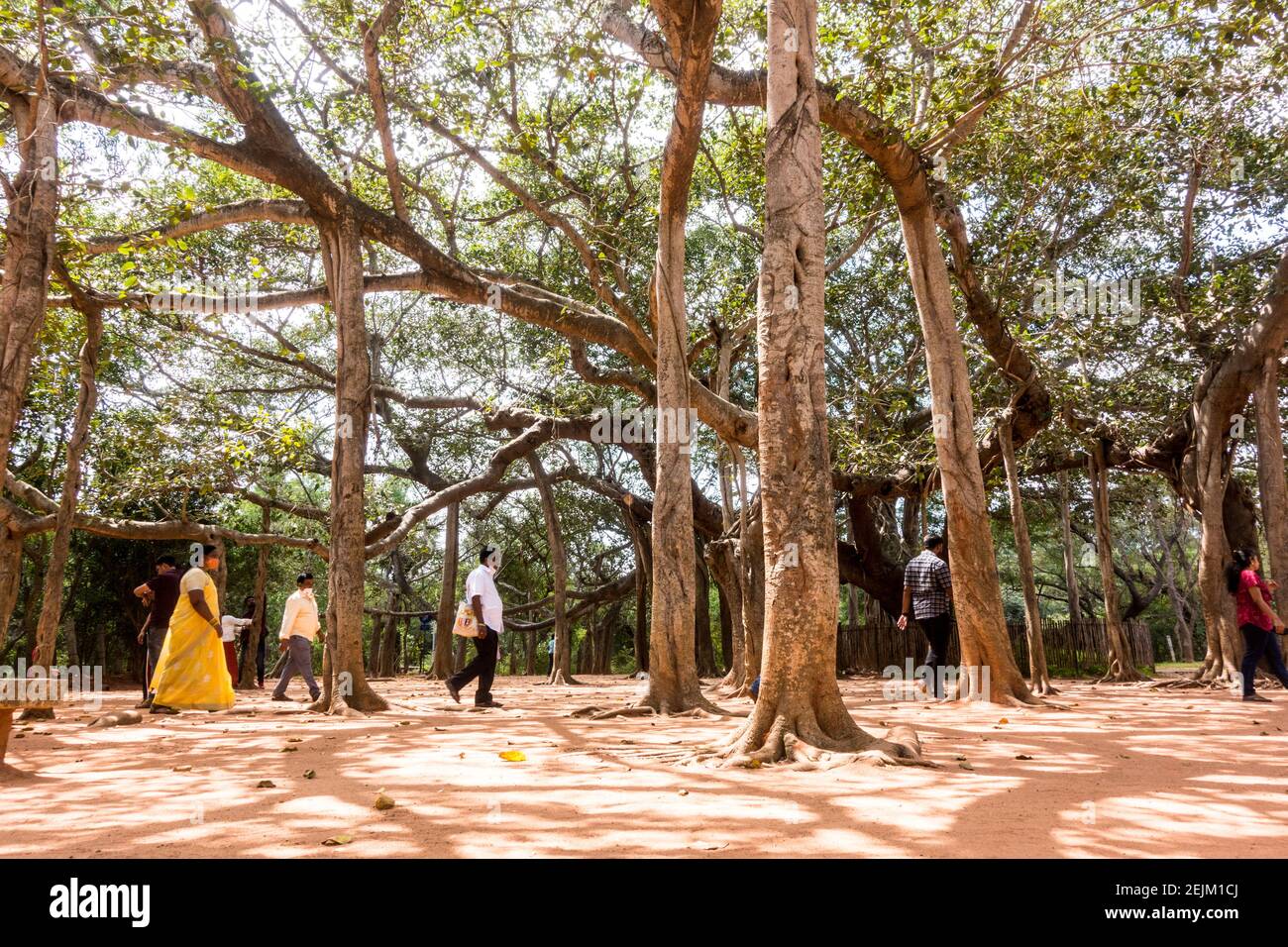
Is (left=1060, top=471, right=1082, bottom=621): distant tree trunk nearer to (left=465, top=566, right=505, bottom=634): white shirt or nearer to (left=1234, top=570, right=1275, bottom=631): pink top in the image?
(left=1234, top=570, right=1275, bottom=631): pink top

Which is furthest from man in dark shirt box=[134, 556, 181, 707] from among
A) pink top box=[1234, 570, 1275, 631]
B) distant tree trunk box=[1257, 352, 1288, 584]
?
distant tree trunk box=[1257, 352, 1288, 584]

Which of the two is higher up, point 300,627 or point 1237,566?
point 1237,566

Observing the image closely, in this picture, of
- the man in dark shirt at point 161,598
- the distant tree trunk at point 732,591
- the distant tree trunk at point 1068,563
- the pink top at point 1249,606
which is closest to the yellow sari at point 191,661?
the man in dark shirt at point 161,598

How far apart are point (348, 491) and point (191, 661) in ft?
7.66

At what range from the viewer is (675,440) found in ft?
24.7

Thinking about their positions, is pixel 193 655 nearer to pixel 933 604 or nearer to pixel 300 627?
pixel 300 627

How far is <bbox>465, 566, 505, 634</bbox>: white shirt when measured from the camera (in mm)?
8625

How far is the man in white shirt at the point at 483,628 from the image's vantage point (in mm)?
8609

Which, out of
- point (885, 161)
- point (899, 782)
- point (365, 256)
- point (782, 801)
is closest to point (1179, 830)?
point (899, 782)

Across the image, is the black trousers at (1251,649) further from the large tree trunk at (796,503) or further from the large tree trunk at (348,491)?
the large tree trunk at (348,491)

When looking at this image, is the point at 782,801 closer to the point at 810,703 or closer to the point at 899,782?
the point at 899,782

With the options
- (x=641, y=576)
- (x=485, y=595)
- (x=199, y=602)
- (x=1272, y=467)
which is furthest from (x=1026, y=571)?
(x=199, y=602)

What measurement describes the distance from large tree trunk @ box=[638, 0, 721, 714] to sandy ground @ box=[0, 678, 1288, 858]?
37.4 inches

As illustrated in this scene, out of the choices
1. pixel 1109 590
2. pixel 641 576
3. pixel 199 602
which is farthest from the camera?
pixel 641 576
